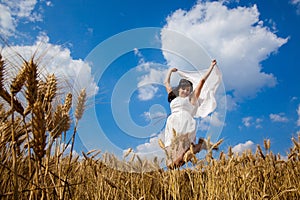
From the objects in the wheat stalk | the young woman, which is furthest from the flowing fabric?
the wheat stalk

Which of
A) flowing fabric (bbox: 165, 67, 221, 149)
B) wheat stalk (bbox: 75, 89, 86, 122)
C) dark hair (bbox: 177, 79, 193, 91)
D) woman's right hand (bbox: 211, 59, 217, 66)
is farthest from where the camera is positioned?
dark hair (bbox: 177, 79, 193, 91)

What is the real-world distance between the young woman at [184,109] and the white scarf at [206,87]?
2.4 inches

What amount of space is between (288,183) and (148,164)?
1.50 meters

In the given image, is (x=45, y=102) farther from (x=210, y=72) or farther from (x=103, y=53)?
(x=210, y=72)

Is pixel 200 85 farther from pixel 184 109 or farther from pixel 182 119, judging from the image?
pixel 182 119

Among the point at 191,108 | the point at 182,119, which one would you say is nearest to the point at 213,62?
the point at 191,108

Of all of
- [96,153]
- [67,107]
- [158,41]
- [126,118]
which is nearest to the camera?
[67,107]

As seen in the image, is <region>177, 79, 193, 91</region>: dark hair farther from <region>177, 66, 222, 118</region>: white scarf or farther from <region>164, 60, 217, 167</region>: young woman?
<region>177, 66, 222, 118</region>: white scarf

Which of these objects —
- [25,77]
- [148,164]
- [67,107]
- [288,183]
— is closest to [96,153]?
[148,164]

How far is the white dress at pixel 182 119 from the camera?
442 centimetres

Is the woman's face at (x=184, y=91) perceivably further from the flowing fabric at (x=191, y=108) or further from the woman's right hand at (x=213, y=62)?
the woman's right hand at (x=213, y=62)

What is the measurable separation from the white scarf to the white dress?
150mm

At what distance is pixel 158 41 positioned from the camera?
4.23m

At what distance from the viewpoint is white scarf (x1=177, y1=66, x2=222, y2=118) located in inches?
173
